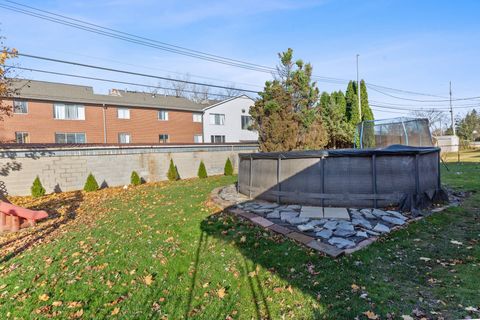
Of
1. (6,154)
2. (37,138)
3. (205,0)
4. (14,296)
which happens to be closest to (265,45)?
(205,0)

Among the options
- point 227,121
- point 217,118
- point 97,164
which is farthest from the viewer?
point 227,121

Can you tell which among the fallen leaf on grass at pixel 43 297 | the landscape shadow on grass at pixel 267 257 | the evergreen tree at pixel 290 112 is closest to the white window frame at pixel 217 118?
the evergreen tree at pixel 290 112

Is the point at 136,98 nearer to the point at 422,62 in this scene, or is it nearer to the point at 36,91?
the point at 36,91

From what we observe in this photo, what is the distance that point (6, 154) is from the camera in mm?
9547

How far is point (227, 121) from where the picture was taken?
25.8m

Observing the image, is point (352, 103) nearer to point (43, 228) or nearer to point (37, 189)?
point (37, 189)

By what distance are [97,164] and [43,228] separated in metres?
6.21

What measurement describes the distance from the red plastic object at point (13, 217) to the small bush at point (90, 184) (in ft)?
15.5

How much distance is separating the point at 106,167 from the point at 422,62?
1990cm

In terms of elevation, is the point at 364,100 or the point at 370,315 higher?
the point at 364,100

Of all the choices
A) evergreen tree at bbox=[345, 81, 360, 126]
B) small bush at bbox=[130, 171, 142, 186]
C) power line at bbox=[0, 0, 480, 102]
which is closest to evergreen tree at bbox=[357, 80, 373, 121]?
evergreen tree at bbox=[345, 81, 360, 126]

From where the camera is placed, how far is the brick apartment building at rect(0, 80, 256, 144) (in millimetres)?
17359

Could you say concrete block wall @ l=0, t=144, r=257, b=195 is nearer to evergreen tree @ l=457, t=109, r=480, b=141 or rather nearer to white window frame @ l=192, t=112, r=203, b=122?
white window frame @ l=192, t=112, r=203, b=122

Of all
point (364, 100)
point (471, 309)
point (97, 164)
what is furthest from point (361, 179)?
point (364, 100)
